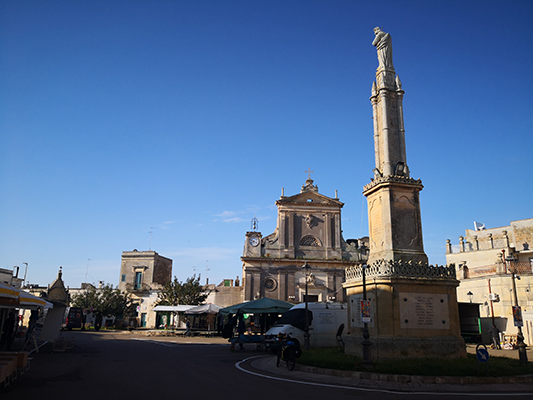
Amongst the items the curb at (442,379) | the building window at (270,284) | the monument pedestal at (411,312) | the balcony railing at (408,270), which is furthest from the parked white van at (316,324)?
the building window at (270,284)

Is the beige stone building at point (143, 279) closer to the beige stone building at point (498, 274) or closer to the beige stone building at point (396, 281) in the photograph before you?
the beige stone building at point (498, 274)

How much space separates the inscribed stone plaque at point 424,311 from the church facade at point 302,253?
2868 cm

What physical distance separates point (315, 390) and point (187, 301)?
116 ft

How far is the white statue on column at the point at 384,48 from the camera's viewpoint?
16469mm

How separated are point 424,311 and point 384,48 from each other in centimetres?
1018

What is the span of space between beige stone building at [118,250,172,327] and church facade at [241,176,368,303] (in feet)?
47.2

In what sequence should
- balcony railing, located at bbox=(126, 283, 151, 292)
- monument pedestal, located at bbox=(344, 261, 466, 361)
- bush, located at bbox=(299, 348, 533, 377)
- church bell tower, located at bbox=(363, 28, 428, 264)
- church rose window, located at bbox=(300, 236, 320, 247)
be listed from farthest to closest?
balcony railing, located at bbox=(126, 283, 151, 292) < church rose window, located at bbox=(300, 236, 320, 247) < church bell tower, located at bbox=(363, 28, 428, 264) < monument pedestal, located at bbox=(344, 261, 466, 361) < bush, located at bbox=(299, 348, 533, 377)

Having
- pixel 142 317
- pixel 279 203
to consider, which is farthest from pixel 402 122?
pixel 142 317

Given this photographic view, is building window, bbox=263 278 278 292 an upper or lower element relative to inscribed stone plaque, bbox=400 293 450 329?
upper

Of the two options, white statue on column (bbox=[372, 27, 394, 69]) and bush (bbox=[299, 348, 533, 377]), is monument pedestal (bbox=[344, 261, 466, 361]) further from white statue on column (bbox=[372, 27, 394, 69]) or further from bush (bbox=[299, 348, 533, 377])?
white statue on column (bbox=[372, 27, 394, 69])

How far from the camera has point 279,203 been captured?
143ft

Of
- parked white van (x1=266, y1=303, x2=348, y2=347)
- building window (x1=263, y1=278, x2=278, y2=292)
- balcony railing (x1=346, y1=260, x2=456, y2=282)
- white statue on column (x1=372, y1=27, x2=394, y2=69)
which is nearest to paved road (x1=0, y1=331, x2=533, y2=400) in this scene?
balcony railing (x1=346, y1=260, x2=456, y2=282)

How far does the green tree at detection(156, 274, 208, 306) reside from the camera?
42969 millimetres

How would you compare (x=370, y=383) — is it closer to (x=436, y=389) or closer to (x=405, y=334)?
(x=436, y=389)
